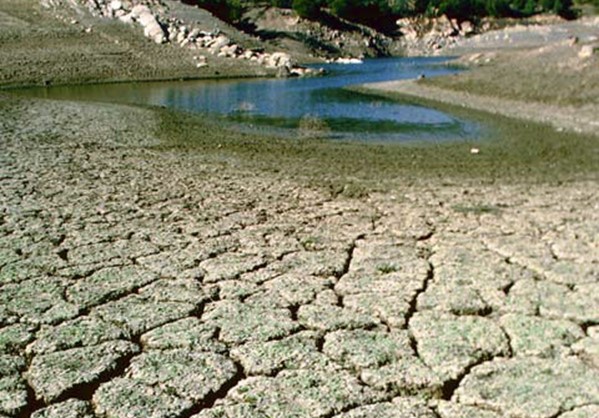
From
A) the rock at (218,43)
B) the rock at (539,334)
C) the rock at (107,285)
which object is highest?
the rock at (218,43)

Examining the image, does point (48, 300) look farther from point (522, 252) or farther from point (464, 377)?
point (522, 252)

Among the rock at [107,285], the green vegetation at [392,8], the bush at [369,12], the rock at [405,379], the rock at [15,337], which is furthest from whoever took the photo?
the bush at [369,12]

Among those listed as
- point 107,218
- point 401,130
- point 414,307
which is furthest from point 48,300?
point 401,130

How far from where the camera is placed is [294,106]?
18.7 metres

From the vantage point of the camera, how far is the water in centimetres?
1376

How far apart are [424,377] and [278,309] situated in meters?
1.18

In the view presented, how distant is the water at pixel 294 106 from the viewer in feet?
45.1

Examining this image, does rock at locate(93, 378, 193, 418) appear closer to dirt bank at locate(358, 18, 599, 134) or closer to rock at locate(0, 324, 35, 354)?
rock at locate(0, 324, 35, 354)

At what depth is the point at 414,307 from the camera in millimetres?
4430

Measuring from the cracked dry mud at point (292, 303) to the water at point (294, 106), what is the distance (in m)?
6.07

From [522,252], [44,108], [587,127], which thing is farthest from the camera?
[44,108]

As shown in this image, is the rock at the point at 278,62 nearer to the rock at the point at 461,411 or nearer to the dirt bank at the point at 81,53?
the dirt bank at the point at 81,53

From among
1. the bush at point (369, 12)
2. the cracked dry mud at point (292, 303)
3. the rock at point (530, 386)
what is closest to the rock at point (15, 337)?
the cracked dry mud at point (292, 303)

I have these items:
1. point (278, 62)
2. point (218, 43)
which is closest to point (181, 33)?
point (218, 43)
